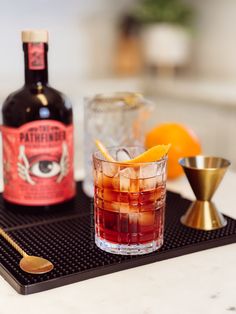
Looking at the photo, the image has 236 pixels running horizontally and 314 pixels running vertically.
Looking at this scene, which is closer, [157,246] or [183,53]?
[157,246]

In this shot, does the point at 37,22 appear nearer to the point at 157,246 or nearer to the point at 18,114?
the point at 18,114

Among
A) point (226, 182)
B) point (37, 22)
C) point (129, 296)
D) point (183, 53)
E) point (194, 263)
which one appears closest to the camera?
point (129, 296)

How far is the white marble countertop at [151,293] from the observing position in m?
0.61

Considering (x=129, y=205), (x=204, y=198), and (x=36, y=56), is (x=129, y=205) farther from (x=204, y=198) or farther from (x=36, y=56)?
(x=36, y=56)

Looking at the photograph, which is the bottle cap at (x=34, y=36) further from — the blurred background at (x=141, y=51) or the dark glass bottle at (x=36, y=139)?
the blurred background at (x=141, y=51)

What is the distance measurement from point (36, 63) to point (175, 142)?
40 centimetres

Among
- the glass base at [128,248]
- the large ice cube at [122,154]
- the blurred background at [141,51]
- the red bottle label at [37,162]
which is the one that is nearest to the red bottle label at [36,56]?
the red bottle label at [37,162]

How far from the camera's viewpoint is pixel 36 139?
0.93m

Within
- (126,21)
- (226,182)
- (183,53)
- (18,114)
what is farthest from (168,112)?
(18,114)

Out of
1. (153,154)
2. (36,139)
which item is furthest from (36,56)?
(153,154)

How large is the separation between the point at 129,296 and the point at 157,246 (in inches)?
5.7

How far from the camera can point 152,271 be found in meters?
0.72

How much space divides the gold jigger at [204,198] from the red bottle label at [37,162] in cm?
23

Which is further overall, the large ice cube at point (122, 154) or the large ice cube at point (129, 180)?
the large ice cube at point (122, 154)
